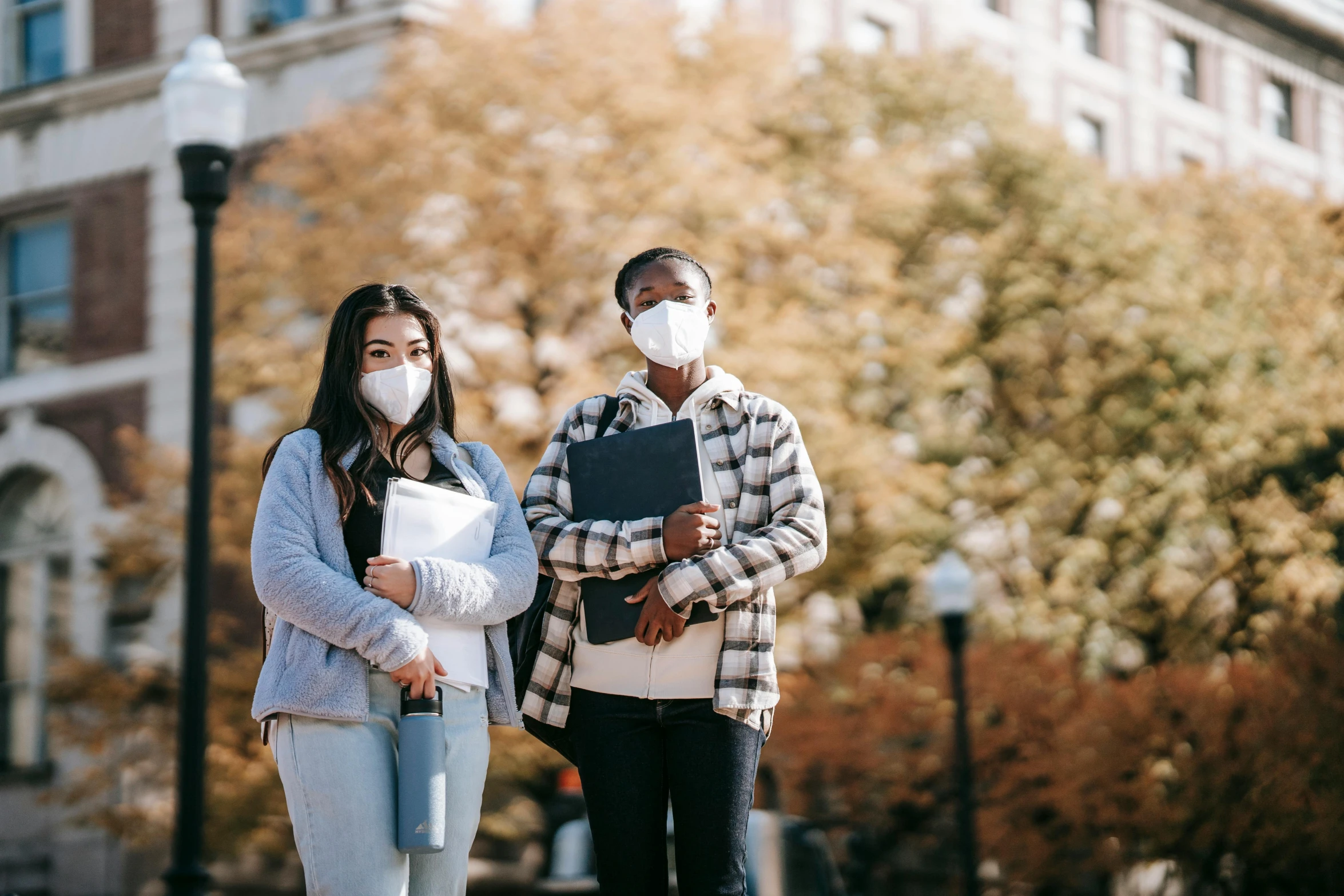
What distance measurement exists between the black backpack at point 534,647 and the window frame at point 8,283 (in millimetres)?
22808

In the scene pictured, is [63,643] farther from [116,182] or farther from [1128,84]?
[1128,84]

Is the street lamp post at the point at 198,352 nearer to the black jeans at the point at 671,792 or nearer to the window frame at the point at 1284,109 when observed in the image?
the black jeans at the point at 671,792

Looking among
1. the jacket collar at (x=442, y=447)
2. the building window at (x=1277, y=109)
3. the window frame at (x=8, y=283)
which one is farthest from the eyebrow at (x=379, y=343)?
the building window at (x=1277, y=109)

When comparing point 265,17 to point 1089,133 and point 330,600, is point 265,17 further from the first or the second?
point 330,600

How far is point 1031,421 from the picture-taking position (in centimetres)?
2480

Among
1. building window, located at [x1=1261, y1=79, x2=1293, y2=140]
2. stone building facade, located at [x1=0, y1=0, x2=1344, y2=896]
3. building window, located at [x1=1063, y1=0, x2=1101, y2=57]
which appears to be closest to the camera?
stone building facade, located at [x1=0, y1=0, x2=1344, y2=896]

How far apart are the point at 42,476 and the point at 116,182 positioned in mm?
4488

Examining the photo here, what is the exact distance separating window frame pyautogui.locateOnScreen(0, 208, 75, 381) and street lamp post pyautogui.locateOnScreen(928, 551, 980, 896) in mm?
14753

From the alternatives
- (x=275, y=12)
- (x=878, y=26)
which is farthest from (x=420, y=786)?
(x=878, y=26)

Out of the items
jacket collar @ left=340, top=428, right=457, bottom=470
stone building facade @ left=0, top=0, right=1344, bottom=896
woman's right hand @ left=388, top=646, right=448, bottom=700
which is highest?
stone building facade @ left=0, top=0, right=1344, bottom=896

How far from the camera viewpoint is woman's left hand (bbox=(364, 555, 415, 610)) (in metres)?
4.27

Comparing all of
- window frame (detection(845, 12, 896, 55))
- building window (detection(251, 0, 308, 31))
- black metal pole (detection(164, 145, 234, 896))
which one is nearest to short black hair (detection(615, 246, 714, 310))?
black metal pole (detection(164, 145, 234, 896))

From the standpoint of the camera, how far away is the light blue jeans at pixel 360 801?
13.6 ft

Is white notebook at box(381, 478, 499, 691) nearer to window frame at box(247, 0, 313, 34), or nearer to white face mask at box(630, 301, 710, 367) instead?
white face mask at box(630, 301, 710, 367)
